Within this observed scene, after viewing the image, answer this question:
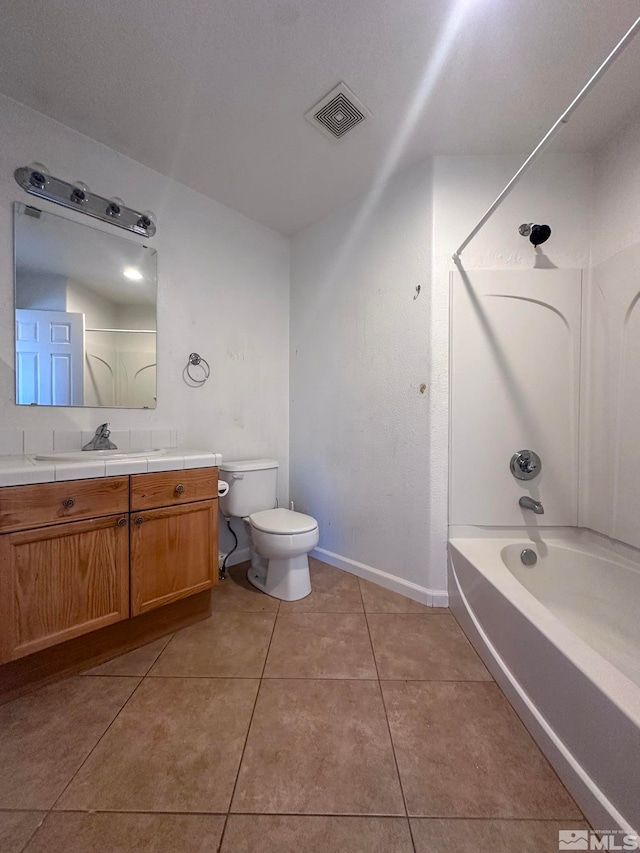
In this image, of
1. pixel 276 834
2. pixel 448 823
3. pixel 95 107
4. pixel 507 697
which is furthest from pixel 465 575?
pixel 95 107

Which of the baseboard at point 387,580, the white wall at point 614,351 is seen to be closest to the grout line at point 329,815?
the baseboard at point 387,580

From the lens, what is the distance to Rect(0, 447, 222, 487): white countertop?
102 centimetres

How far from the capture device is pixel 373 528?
185 centimetres

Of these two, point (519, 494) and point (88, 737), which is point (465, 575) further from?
point (88, 737)

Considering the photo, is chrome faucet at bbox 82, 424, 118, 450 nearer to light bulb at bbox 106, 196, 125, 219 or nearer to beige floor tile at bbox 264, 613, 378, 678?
light bulb at bbox 106, 196, 125, 219

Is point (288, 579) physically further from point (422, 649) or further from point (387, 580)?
point (422, 649)

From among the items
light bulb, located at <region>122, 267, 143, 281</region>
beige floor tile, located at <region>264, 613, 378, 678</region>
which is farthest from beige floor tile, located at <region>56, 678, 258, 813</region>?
light bulb, located at <region>122, 267, 143, 281</region>

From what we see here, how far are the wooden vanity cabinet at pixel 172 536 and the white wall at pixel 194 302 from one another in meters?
→ 0.52

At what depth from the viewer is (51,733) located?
37.4 inches

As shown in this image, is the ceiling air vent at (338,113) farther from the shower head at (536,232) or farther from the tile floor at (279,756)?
the tile floor at (279,756)

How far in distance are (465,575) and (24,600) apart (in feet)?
5.66

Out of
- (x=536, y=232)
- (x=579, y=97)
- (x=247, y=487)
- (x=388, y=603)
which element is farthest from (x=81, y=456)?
(x=536, y=232)

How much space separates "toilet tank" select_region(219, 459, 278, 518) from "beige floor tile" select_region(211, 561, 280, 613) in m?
0.41

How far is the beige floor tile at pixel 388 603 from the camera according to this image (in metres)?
1.56
